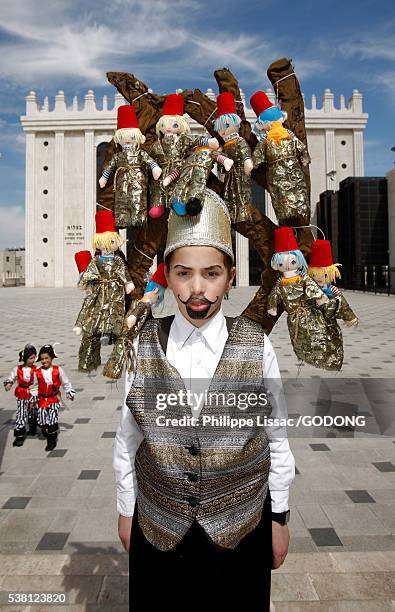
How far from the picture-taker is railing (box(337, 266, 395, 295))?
28.6 m

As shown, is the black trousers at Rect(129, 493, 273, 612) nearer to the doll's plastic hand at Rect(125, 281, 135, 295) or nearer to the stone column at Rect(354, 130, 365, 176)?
the doll's plastic hand at Rect(125, 281, 135, 295)

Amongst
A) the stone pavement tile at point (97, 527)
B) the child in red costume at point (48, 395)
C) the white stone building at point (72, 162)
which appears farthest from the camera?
the white stone building at point (72, 162)

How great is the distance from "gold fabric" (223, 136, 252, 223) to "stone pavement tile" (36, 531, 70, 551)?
9.68 ft

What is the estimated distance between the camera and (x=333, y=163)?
36.7m

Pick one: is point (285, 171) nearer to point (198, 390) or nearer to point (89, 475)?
point (198, 390)

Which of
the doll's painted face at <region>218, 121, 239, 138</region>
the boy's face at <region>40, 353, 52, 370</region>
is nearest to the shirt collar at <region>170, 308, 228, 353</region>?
the doll's painted face at <region>218, 121, 239, 138</region>

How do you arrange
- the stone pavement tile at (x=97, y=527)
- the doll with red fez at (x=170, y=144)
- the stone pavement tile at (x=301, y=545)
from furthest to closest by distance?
the stone pavement tile at (x=97, y=527) → the stone pavement tile at (x=301, y=545) → the doll with red fez at (x=170, y=144)

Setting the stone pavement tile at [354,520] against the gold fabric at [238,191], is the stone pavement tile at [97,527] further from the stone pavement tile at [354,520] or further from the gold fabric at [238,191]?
the gold fabric at [238,191]

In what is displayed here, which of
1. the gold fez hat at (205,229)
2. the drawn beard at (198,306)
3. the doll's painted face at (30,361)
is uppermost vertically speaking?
the gold fez hat at (205,229)

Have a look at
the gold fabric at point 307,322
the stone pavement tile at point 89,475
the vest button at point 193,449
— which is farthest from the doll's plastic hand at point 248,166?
the stone pavement tile at point 89,475

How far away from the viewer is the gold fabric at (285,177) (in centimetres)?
197

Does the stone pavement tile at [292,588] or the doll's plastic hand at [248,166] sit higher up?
the doll's plastic hand at [248,166]

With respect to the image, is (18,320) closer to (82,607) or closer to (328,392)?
(328,392)

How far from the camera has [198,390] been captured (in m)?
1.74
